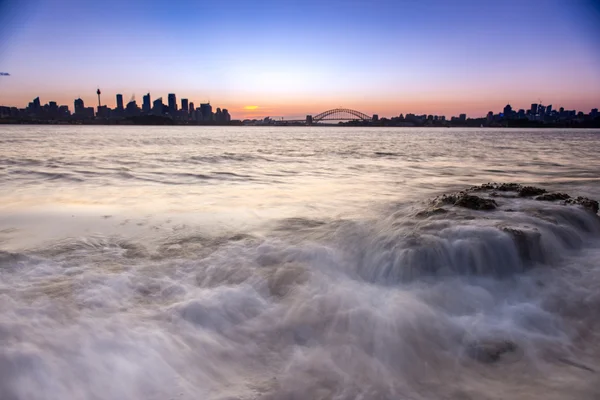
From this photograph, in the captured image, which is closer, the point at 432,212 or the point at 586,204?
the point at 432,212

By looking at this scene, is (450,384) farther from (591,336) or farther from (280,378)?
(591,336)

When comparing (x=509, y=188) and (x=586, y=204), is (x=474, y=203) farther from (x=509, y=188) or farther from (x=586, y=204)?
(x=509, y=188)

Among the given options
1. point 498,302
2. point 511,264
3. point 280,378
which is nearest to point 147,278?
point 280,378

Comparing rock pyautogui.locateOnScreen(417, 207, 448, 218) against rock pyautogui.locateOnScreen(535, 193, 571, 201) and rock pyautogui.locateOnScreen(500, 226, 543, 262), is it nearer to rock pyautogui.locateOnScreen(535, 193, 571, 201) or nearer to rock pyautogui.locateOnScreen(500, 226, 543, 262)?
rock pyautogui.locateOnScreen(500, 226, 543, 262)

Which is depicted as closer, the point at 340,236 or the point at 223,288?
the point at 223,288

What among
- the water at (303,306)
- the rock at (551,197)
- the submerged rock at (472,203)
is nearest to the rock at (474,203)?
the submerged rock at (472,203)

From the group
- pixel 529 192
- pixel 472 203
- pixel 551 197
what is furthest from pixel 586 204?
pixel 472 203

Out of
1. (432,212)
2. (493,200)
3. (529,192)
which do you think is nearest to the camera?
(432,212)

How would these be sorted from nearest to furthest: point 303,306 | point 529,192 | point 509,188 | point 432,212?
point 303,306 < point 432,212 < point 529,192 < point 509,188

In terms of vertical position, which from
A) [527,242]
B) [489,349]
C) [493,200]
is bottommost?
[489,349]
